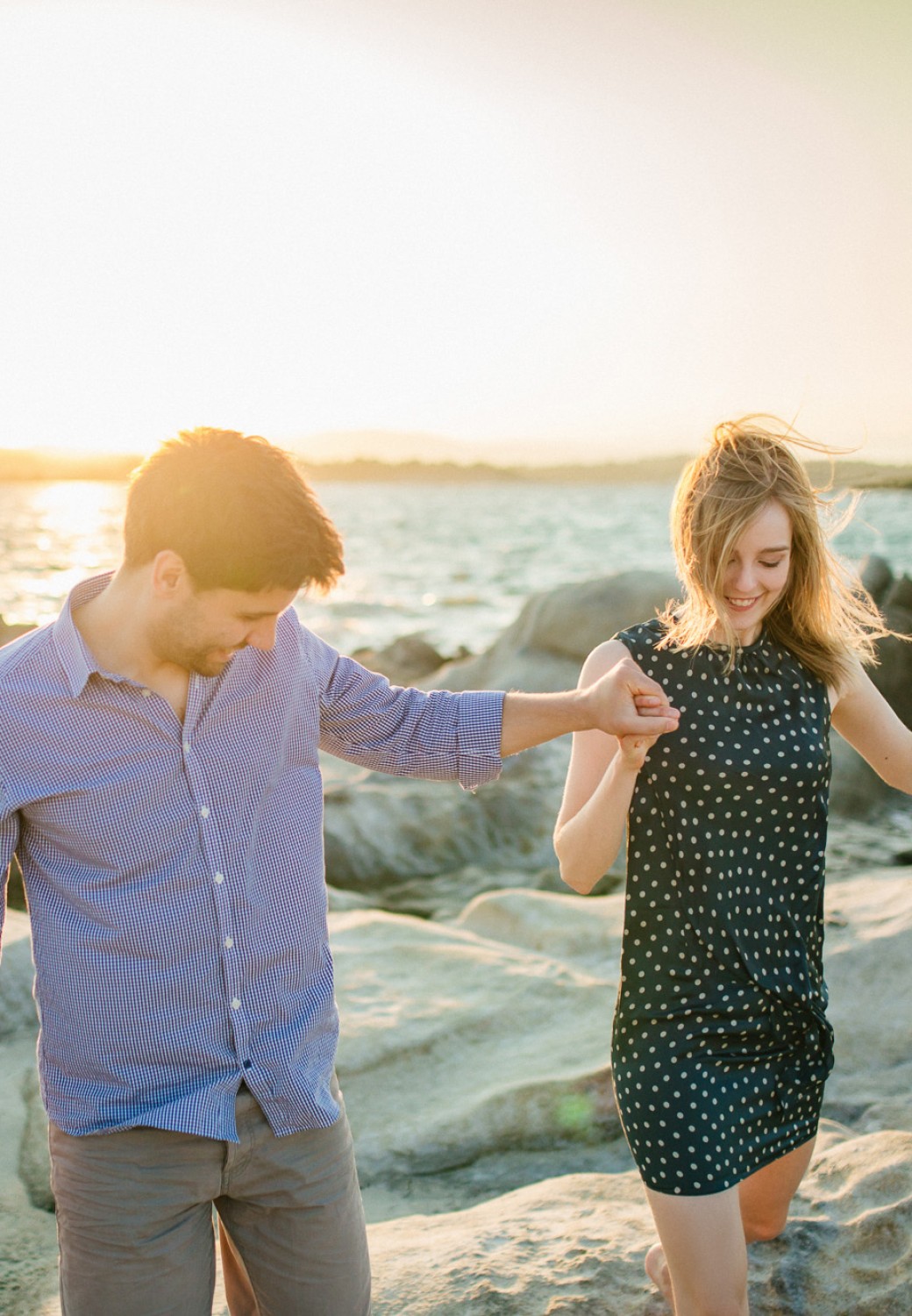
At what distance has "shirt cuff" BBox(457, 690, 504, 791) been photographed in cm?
294

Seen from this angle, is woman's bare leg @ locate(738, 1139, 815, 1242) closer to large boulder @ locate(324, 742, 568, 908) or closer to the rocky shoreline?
the rocky shoreline

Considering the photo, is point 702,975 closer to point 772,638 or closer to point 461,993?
point 772,638

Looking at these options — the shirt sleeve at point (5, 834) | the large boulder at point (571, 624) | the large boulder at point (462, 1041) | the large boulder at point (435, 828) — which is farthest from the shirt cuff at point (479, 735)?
the large boulder at point (571, 624)

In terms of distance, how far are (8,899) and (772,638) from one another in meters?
4.44

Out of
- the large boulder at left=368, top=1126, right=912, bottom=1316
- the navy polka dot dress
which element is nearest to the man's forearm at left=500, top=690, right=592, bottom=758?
the navy polka dot dress

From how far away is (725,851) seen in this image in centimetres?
295

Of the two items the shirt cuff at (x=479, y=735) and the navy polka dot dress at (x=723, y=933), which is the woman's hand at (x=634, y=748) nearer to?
the navy polka dot dress at (x=723, y=933)

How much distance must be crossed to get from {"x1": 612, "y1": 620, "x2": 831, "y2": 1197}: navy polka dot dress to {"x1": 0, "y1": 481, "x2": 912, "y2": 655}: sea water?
0.77 metres

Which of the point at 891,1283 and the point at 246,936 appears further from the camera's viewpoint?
the point at 891,1283

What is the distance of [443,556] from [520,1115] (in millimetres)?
38239

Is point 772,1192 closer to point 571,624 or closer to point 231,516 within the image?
point 231,516

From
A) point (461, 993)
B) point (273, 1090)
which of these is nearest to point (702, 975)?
point (273, 1090)

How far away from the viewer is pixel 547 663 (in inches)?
420

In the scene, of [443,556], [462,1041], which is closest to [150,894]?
[462,1041]
